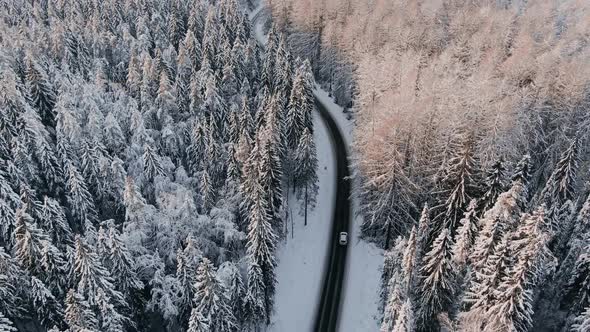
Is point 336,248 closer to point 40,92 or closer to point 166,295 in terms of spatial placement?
point 166,295

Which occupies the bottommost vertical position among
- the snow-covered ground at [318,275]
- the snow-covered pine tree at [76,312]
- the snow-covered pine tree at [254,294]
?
the snow-covered ground at [318,275]

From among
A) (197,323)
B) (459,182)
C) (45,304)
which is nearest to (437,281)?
(459,182)

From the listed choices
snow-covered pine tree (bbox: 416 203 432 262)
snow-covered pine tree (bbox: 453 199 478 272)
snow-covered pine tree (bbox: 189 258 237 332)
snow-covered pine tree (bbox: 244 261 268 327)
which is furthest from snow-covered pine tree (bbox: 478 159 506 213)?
snow-covered pine tree (bbox: 189 258 237 332)

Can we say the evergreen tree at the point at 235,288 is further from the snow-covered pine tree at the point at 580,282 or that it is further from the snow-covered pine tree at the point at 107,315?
the snow-covered pine tree at the point at 580,282

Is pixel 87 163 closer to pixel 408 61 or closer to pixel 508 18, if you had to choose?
pixel 408 61

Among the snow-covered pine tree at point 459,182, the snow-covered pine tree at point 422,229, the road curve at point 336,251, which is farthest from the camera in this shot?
the road curve at point 336,251

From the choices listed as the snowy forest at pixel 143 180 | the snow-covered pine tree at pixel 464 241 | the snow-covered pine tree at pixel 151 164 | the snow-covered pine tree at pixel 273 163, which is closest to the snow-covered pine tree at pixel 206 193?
the snowy forest at pixel 143 180
